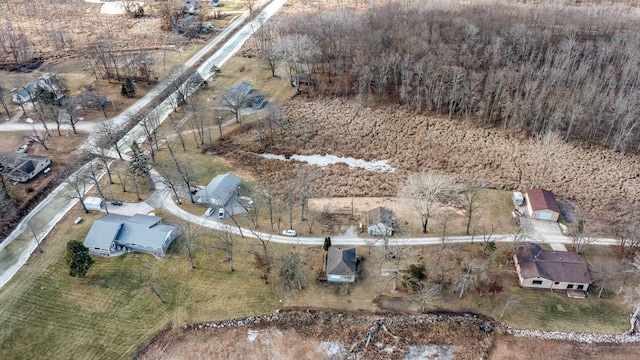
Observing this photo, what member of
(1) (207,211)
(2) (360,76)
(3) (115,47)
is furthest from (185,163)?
(3) (115,47)

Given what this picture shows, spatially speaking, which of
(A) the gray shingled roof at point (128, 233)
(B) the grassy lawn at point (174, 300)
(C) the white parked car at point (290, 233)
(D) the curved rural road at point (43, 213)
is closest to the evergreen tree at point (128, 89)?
(D) the curved rural road at point (43, 213)

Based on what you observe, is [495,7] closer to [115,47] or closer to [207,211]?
[207,211]

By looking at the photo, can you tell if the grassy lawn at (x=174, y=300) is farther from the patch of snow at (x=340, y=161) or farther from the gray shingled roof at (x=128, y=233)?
the patch of snow at (x=340, y=161)

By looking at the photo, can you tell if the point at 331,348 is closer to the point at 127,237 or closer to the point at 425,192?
the point at 425,192

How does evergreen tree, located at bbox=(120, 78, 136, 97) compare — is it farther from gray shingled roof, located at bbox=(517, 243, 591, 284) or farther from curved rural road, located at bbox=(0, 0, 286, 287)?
gray shingled roof, located at bbox=(517, 243, 591, 284)

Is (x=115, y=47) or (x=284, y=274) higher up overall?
(x=115, y=47)

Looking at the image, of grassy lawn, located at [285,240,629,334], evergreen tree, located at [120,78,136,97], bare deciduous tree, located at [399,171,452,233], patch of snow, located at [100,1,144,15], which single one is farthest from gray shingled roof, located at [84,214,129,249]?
patch of snow, located at [100,1,144,15]
